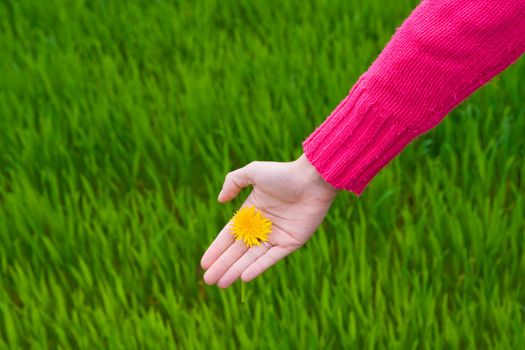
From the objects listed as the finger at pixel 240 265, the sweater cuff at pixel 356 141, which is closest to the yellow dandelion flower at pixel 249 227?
the finger at pixel 240 265

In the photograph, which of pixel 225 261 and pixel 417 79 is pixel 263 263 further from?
pixel 417 79

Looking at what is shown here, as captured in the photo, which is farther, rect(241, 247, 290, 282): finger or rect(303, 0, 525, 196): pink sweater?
rect(241, 247, 290, 282): finger

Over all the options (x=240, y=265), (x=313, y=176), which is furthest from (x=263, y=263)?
(x=313, y=176)

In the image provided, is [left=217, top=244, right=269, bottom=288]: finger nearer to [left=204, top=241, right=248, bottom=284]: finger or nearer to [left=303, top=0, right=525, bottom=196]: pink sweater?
[left=204, top=241, right=248, bottom=284]: finger

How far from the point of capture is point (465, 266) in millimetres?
1548

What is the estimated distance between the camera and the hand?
53.4 inches

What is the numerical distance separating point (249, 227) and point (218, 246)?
3.5 inches

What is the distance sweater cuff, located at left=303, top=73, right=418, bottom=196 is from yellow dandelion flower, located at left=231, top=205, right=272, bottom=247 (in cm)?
15

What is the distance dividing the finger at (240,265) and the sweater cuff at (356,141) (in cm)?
20

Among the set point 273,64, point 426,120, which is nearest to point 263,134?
point 273,64

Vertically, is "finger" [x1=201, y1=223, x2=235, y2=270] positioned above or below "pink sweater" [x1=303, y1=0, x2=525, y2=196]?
below

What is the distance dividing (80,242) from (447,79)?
927 millimetres

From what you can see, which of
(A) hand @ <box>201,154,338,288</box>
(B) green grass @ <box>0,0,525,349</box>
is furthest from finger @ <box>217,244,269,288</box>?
(B) green grass @ <box>0,0,525,349</box>

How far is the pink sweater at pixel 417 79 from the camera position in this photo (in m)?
1.16
